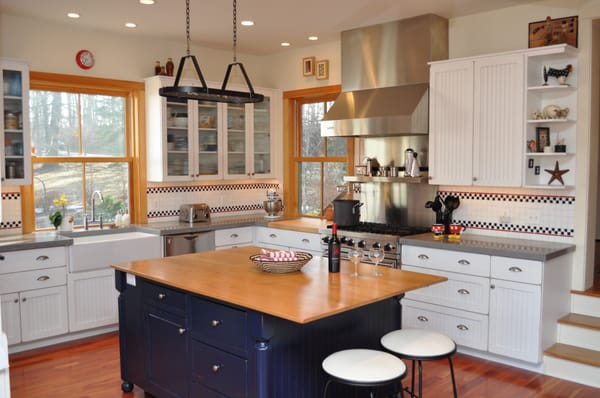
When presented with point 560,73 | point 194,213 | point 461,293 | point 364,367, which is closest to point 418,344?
point 364,367

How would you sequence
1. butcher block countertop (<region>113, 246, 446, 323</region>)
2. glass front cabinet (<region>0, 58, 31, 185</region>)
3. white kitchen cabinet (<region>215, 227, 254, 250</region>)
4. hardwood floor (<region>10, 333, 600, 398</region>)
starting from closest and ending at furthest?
butcher block countertop (<region>113, 246, 446, 323</region>) → hardwood floor (<region>10, 333, 600, 398</region>) → glass front cabinet (<region>0, 58, 31, 185</region>) → white kitchen cabinet (<region>215, 227, 254, 250</region>)

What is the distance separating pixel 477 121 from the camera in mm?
4727

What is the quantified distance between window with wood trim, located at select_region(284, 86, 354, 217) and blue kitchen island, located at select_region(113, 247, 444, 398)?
106 inches

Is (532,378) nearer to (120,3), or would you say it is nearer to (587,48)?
(587,48)

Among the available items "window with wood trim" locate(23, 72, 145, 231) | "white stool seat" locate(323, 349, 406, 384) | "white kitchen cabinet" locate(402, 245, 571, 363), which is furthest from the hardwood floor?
"window with wood trim" locate(23, 72, 145, 231)

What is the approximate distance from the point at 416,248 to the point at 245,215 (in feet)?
8.98

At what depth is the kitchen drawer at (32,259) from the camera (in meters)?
4.59

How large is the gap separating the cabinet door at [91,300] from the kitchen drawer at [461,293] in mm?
2846

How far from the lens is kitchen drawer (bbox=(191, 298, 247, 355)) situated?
9.46 ft

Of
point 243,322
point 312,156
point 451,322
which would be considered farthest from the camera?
point 312,156

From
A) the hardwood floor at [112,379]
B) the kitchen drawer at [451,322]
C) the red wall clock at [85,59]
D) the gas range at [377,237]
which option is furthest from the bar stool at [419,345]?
the red wall clock at [85,59]

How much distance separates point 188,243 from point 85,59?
2110 mm

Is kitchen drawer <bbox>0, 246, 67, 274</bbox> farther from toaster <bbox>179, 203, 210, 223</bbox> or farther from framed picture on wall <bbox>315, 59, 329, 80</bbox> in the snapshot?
framed picture on wall <bbox>315, 59, 329, 80</bbox>

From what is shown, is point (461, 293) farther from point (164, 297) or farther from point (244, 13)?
point (244, 13)
